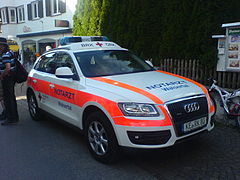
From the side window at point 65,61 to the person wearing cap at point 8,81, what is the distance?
4.21ft

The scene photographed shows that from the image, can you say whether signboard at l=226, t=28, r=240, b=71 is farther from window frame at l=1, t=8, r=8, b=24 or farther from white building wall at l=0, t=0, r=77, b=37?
window frame at l=1, t=8, r=8, b=24

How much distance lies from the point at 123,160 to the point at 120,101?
1.02m

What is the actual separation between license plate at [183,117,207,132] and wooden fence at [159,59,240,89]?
389 centimetres

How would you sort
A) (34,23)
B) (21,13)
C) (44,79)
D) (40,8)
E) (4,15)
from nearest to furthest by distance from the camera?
(44,79) → (40,8) → (34,23) → (21,13) → (4,15)

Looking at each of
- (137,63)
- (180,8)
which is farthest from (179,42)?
(137,63)

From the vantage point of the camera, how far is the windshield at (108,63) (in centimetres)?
436

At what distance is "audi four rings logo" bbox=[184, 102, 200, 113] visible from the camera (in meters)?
3.43

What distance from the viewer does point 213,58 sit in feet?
24.0

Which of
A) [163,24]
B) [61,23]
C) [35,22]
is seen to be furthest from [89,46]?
[35,22]

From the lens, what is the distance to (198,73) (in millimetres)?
7934

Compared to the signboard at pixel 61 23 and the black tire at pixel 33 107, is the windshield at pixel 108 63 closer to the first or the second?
the black tire at pixel 33 107

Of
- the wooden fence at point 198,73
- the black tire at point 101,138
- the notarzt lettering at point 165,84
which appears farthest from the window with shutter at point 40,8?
the notarzt lettering at point 165,84

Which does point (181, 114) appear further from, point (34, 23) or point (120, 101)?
point (34, 23)

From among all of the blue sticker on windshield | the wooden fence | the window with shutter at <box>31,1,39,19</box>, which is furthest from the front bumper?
the window with shutter at <box>31,1,39,19</box>
